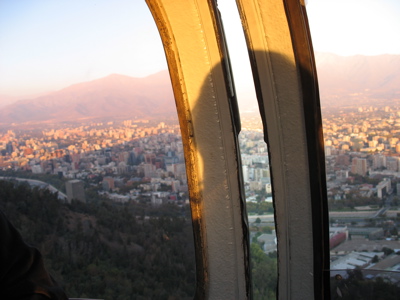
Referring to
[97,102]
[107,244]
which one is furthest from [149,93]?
[107,244]

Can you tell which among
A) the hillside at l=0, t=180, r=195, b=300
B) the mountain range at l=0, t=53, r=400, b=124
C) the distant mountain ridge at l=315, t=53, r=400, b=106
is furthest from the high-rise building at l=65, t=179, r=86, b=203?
the distant mountain ridge at l=315, t=53, r=400, b=106

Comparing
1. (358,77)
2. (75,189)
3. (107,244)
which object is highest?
(358,77)

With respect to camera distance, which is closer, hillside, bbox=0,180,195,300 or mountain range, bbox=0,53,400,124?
mountain range, bbox=0,53,400,124

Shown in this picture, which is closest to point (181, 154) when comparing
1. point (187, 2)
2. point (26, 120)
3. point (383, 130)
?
point (187, 2)

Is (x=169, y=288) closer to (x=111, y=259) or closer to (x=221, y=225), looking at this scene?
(x=111, y=259)

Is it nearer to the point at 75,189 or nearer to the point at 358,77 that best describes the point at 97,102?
the point at 75,189

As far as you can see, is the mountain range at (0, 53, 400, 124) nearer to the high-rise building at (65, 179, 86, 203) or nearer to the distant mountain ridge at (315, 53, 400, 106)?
Result: the distant mountain ridge at (315, 53, 400, 106)

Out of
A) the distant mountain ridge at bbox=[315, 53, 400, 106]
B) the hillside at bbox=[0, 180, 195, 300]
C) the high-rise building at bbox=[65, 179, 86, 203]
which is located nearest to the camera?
the distant mountain ridge at bbox=[315, 53, 400, 106]
